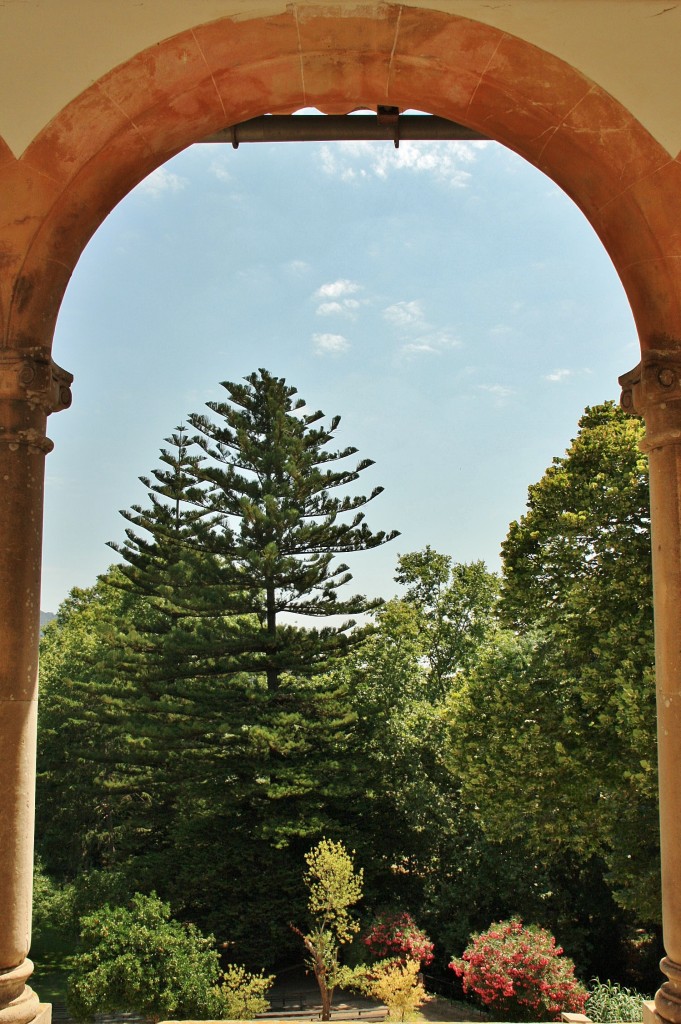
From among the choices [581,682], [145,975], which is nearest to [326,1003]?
[145,975]

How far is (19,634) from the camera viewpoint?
95.3 inches

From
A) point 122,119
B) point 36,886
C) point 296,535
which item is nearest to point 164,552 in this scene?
point 296,535

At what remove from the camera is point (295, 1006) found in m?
14.2

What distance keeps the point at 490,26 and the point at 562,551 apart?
870 cm

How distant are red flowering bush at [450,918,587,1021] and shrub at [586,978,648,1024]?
179 mm

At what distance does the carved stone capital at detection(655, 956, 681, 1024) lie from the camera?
2301 mm

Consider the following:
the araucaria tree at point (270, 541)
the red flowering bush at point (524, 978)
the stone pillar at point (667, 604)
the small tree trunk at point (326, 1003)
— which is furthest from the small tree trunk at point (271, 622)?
the stone pillar at point (667, 604)

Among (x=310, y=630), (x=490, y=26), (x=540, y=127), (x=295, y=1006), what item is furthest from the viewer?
(x=310, y=630)

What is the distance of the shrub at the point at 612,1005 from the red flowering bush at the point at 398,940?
320 cm

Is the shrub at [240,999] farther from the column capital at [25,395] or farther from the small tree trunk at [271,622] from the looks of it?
the column capital at [25,395]

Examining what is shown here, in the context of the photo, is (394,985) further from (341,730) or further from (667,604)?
(667,604)

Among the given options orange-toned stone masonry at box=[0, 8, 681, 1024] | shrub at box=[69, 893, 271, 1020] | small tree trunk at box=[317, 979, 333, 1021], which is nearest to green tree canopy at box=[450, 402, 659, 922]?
small tree trunk at box=[317, 979, 333, 1021]

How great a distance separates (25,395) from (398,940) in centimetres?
1397

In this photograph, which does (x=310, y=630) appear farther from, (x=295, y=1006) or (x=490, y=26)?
(x=490, y=26)
